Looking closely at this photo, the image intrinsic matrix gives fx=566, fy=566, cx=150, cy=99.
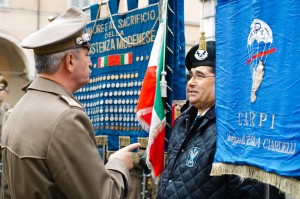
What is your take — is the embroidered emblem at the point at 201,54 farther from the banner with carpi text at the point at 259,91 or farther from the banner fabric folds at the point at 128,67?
the banner with carpi text at the point at 259,91

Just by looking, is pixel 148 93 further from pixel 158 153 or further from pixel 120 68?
pixel 120 68

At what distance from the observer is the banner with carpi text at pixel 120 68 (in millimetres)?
4516

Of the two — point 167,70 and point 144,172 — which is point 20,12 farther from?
point 167,70

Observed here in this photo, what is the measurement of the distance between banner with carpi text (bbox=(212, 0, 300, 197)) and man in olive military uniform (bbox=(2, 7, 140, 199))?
613mm

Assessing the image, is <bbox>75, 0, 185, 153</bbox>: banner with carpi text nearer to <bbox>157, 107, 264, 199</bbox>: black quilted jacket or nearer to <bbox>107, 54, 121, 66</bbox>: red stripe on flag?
<bbox>107, 54, 121, 66</bbox>: red stripe on flag

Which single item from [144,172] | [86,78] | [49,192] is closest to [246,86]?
[86,78]

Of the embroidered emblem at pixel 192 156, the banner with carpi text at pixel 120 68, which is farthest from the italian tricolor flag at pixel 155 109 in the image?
the embroidered emblem at pixel 192 156

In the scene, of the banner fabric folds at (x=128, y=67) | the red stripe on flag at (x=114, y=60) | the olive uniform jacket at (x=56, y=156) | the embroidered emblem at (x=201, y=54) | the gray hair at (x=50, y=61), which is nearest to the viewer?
the olive uniform jacket at (x=56, y=156)

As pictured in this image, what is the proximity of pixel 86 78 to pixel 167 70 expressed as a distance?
1.41 meters

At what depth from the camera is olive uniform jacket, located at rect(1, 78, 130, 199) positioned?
2285 mm

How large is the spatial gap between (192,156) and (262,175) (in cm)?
79

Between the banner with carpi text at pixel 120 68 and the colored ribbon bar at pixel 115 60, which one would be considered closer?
the banner with carpi text at pixel 120 68

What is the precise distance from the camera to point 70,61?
2541 mm

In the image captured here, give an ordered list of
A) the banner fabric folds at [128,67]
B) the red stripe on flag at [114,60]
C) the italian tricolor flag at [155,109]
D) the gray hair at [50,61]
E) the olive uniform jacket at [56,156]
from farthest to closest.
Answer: the red stripe on flag at [114,60] < the banner fabric folds at [128,67] < the italian tricolor flag at [155,109] < the gray hair at [50,61] < the olive uniform jacket at [56,156]
